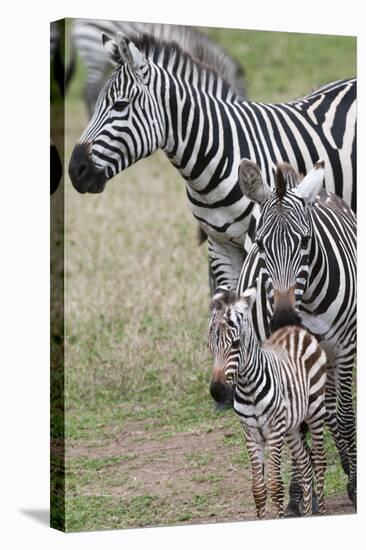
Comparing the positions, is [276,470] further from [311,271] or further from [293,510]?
[311,271]

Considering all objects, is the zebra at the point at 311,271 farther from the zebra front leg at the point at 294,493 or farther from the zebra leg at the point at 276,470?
the zebra leg at the point at 276,470

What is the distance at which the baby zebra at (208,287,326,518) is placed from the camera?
22.7 ft

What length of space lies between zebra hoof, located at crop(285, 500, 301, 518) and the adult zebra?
129cm

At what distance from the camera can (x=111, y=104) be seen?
7195 mm

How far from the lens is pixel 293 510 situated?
7.49 meters

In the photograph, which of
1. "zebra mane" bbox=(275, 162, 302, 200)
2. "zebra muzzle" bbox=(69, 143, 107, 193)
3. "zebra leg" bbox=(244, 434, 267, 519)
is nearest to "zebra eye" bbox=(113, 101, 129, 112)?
"zebra muzzle" bbox=(69, 143, 107, 193)

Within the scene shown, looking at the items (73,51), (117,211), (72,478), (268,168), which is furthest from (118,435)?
(117,211)

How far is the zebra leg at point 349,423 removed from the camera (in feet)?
25.4

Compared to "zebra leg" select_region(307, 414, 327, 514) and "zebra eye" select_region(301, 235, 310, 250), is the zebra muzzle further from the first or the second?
"zebra leg" select_region(307, 414, 327, 514)

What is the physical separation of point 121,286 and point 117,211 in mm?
1094

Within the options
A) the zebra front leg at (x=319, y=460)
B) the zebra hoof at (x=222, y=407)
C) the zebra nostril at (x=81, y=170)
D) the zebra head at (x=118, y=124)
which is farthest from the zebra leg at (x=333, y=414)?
the zebra nostril at (x=81, y=170)

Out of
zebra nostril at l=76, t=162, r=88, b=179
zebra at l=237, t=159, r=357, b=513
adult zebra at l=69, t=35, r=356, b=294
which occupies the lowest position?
zebra at l=237, t=159, r=357, b=513

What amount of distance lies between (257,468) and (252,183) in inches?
62.0

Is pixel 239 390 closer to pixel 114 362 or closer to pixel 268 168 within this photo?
pixel 268 168
